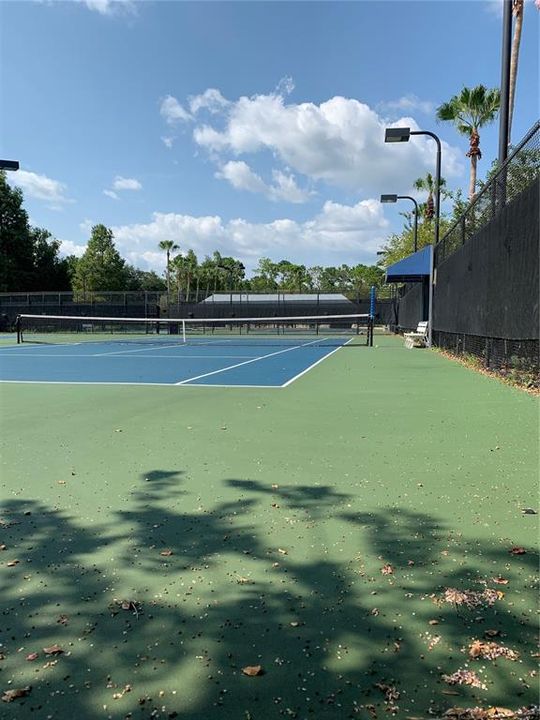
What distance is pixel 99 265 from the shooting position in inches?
2766

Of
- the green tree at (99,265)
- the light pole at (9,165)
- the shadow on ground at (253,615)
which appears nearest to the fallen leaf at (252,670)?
the shadow on ground at (253,615)

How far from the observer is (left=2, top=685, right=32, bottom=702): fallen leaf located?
196 centimetres

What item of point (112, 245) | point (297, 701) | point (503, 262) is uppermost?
point (112, 245)

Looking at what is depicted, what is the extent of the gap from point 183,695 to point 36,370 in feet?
43.4

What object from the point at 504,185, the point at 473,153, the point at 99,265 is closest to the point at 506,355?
the point at 504,185

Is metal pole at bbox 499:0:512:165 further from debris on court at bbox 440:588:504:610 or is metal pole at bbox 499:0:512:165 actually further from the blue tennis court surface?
debris on court at bbox 440:588:504:610

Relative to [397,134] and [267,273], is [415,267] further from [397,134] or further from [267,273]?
[267,273]

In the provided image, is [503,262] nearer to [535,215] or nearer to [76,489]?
[535,215]

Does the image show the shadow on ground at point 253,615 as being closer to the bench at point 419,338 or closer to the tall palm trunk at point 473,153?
the bench at point 419,338

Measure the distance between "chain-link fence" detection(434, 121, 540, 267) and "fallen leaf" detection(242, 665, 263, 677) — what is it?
7.84 m

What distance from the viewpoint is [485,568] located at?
2898 millimetres

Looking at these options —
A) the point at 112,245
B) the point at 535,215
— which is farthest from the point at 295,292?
the point at 535,215

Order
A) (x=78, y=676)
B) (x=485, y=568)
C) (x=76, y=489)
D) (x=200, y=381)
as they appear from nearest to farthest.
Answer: (x=78, y=676) → (x=485, y=568) → (x=76, y=489) → (x=200, y=381)

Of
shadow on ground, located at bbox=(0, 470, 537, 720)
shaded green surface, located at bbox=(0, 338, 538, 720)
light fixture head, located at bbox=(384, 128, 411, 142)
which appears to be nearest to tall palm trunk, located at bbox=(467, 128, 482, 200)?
light fixture head, located at bbox=(384, 128, 411, 142)
